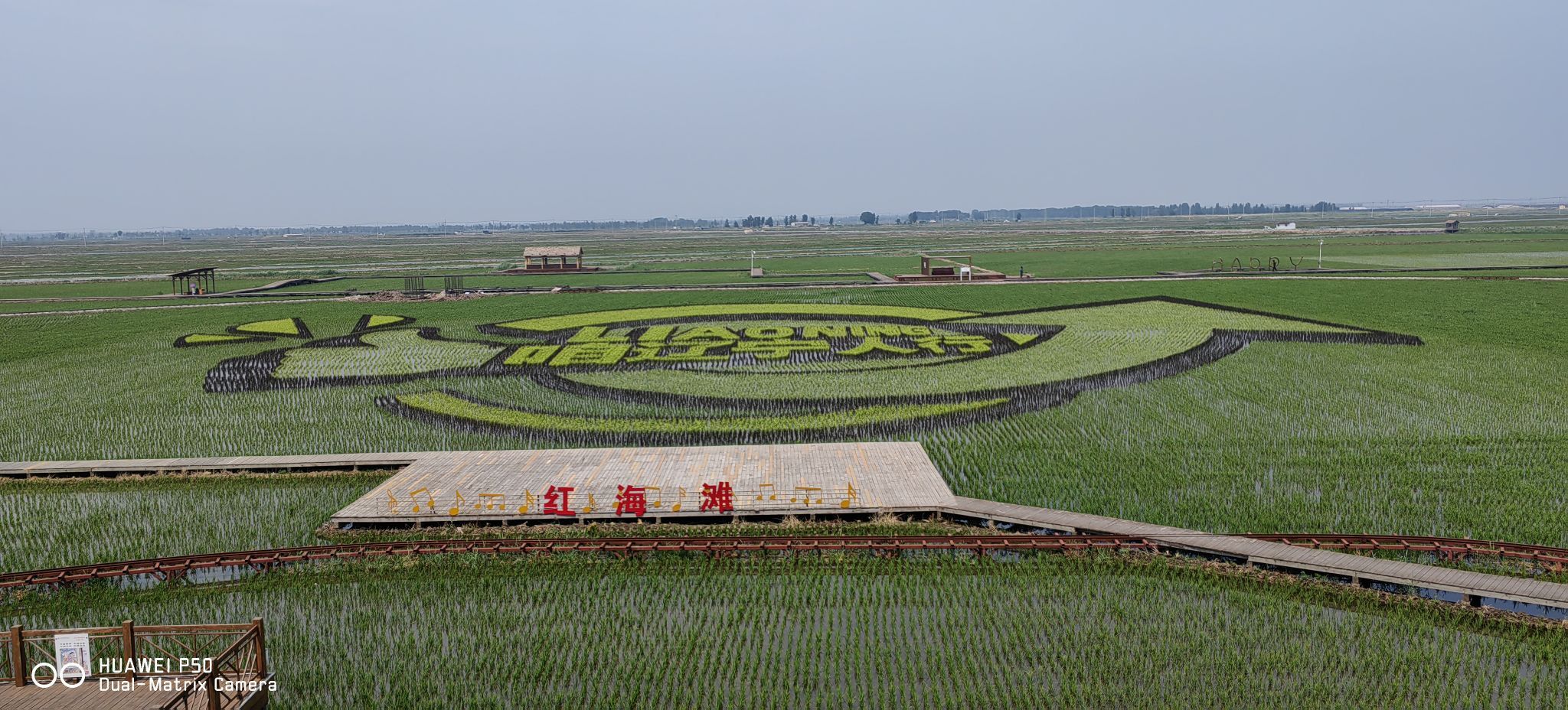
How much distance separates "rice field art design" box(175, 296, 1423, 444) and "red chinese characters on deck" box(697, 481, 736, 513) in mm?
5453

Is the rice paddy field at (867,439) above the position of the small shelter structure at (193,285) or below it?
below

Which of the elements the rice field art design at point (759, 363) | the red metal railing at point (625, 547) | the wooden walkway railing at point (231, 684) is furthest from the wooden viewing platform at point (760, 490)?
the wooden walkway railing at point (231, 684)


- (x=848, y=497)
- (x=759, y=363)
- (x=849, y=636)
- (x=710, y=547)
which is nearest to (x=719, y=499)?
(x=710, y=547)

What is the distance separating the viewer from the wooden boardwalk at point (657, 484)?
1909 centimetres

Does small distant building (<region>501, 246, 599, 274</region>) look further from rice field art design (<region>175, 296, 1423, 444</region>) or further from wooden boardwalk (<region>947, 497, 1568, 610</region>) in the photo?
wooden boardwalk (<region>947, 497, 1568, 610</region>)

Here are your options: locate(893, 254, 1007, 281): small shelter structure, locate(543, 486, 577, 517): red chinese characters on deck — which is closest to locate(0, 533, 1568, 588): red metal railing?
locate(543, 486, 577, 517): red chinese characters on deck

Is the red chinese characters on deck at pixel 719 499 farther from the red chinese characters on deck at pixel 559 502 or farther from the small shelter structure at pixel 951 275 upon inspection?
the small shelter structure at pixel 951 275

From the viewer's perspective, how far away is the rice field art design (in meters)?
27.6

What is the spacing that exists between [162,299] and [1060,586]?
231ft

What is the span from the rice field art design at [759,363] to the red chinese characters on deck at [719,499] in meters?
5.45

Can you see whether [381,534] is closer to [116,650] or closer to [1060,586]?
[116,650]

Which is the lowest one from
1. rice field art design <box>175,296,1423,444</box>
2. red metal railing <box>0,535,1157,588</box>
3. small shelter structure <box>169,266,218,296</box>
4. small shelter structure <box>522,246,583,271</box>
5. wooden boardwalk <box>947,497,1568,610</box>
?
red metal railing <box>0,535,1157,588</box>

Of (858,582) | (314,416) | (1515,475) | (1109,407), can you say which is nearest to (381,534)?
(858,582)

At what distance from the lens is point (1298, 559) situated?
16031 millimetres
